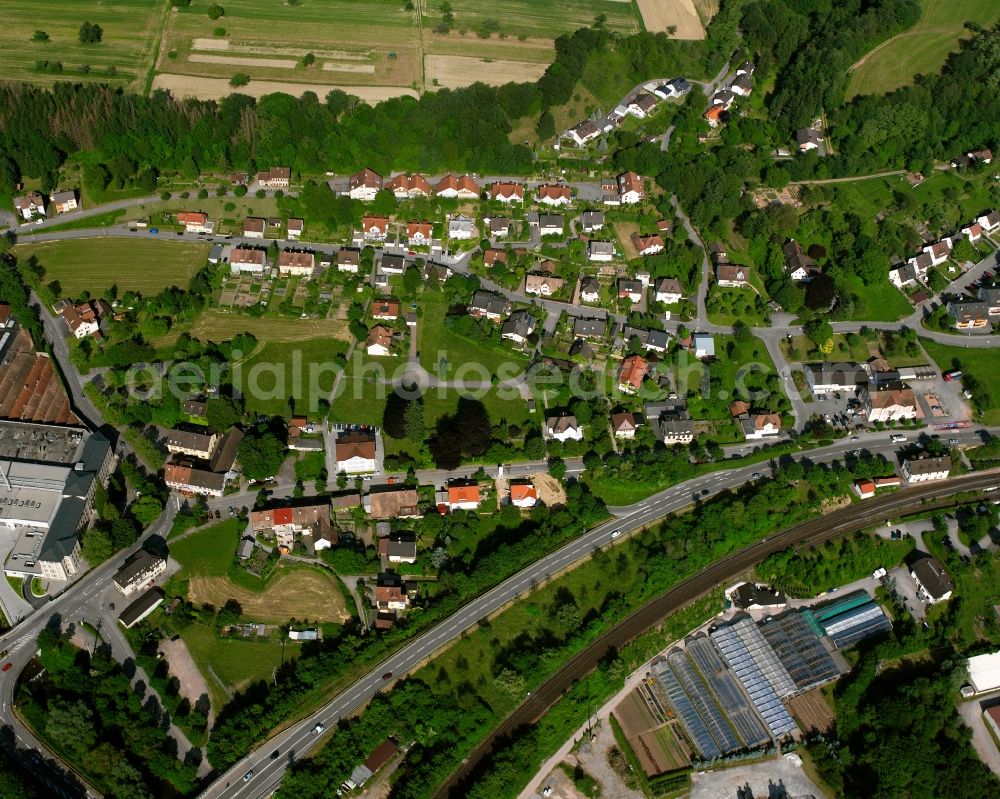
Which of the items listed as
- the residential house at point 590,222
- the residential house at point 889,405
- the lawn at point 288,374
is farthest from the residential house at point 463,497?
the residential house at point 889,405

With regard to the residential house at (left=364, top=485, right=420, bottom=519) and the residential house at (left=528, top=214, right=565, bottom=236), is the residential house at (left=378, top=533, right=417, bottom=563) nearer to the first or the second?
the residential house at (left=364, top=485, right=420, bottom=519)

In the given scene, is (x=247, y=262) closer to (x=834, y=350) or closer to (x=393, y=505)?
(x=393, y=505)

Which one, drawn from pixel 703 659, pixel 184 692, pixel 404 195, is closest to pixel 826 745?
pixel 703 659

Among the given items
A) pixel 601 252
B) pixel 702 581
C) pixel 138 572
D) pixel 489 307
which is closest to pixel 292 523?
pixel 138 572

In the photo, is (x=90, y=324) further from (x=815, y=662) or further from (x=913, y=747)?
(x=913, y=747)

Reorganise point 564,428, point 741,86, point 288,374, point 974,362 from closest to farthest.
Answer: point 564,428, point 288,374, point 974,362, point 741,86

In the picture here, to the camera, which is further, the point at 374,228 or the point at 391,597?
the point at 374,228

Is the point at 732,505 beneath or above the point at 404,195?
beneath

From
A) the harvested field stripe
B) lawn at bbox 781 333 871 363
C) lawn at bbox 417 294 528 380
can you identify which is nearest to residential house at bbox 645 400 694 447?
lawn at bbox 417 294 528 380
